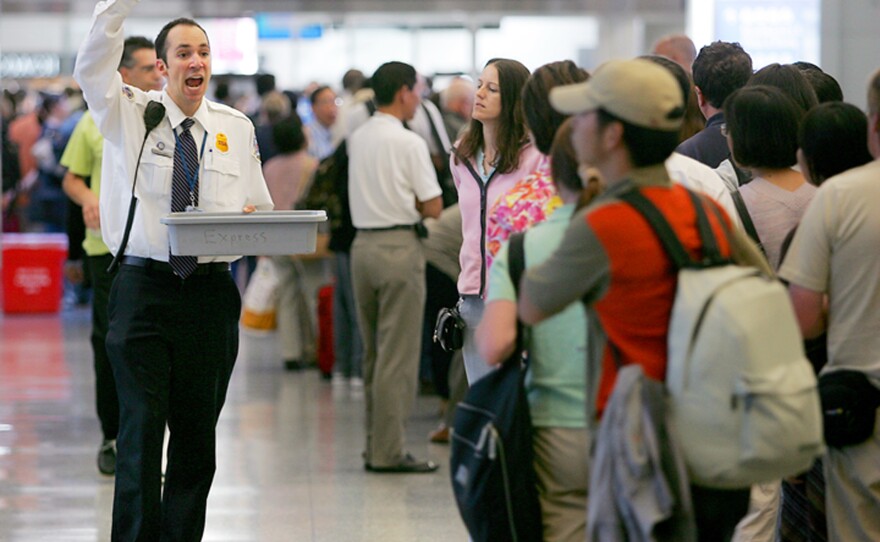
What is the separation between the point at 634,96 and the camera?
9.78ft

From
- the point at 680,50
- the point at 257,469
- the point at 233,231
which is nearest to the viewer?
the point at 233,231

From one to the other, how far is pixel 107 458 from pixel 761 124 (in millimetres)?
4059

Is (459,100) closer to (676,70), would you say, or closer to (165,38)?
(165,38)

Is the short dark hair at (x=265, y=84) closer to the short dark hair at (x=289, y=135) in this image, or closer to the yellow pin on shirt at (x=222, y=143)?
the short dark hair at (x=289, y=135)

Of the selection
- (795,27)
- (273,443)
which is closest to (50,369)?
(273,443)

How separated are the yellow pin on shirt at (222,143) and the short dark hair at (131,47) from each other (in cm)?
197

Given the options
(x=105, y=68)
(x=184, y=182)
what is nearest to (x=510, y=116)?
(x=184, y=182)

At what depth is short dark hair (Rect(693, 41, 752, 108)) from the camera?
5.12 m

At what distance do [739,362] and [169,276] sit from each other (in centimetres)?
238

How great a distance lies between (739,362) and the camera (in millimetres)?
2873

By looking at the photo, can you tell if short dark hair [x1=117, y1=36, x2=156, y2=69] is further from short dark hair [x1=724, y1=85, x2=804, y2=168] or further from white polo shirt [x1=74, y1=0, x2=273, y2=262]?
short dark hair [x1=724, y1=85, x2=804, y2=168]

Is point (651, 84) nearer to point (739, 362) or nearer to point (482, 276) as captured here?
point (739, 362)

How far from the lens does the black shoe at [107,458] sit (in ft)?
23.1

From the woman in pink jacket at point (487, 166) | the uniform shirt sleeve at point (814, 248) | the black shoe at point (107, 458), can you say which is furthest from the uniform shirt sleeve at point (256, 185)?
the black shoe at point (107, 458)
